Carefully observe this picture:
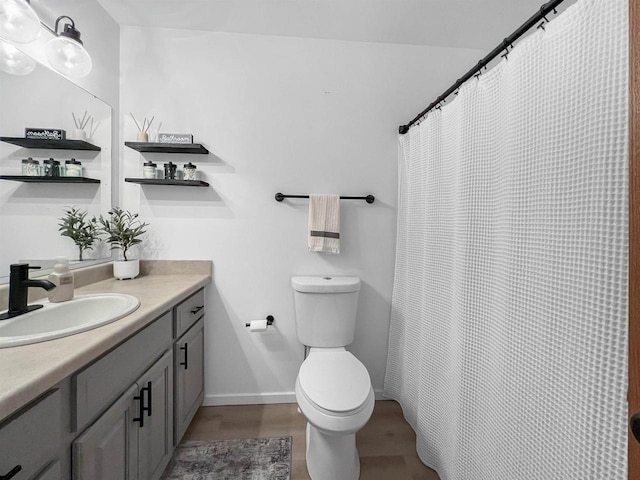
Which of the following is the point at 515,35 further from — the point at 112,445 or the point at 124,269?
the point at 124,269

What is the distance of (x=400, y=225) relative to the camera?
179cm

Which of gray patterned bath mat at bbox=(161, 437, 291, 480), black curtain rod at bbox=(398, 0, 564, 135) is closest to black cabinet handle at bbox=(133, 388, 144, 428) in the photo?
gray patterned bath mat at bbox=(161, 437, 291, 480)

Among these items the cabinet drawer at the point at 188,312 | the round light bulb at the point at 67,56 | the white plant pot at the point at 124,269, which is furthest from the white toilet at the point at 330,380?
the round light bulb at the point at 67,56

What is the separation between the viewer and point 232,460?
137 cm

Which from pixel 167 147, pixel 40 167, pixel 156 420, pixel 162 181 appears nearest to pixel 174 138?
pixel 167 147

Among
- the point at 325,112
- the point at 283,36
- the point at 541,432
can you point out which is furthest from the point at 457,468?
the point at 283,36

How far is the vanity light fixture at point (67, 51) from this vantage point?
124cm

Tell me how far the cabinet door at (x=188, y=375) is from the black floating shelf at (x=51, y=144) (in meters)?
1.06

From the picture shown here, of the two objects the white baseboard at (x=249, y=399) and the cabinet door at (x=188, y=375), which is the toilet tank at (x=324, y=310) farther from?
the cabinet door at (x=188, y=375)

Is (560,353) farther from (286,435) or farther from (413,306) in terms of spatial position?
(286,435)

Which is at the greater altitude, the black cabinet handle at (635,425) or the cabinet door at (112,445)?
the black cabinet handle at (635,425)

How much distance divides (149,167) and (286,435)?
1745 mm

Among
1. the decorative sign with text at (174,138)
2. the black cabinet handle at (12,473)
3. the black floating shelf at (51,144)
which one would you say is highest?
the decorative sign with text at (174,138)

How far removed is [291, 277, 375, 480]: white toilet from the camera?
1123 millimetres
